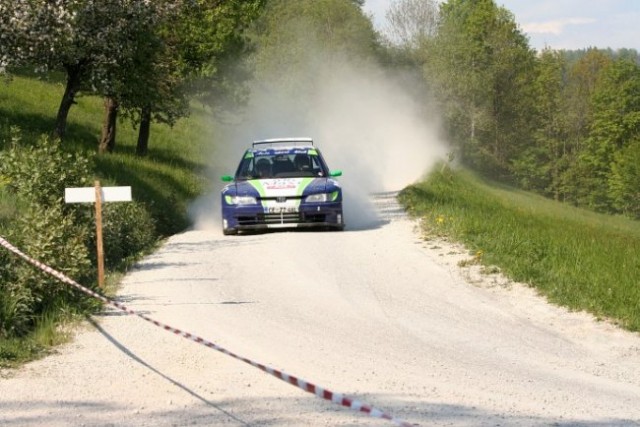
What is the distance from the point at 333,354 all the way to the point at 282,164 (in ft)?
35.7

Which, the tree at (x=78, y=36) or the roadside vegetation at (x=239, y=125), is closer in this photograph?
→ the roadside vegetation at (x=239, y=125)

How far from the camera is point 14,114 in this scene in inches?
1159

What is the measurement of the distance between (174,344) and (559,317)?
4.50 metres

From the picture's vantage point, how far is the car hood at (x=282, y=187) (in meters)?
18.4

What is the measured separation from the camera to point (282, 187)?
60.5ft

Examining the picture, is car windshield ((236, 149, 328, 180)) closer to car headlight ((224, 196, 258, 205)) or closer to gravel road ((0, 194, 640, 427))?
car headlight ((224, 196, 258, 205))

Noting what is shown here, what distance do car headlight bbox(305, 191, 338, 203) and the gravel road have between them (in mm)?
3465

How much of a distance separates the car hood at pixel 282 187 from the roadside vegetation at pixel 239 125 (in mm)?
1864

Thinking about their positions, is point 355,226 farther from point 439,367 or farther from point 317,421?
point 317,421

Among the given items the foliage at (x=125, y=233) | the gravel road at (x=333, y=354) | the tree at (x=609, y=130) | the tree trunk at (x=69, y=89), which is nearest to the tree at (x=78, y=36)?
the tree trunk at (x=69, y=89)

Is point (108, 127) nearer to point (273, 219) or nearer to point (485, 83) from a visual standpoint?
point (273, 219)

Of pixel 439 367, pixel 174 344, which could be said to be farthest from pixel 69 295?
pixel 439 367

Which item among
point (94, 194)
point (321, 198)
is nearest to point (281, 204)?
point (321, 198)

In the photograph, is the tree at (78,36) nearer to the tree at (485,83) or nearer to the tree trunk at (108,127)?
the tree trunk at (108,127)
